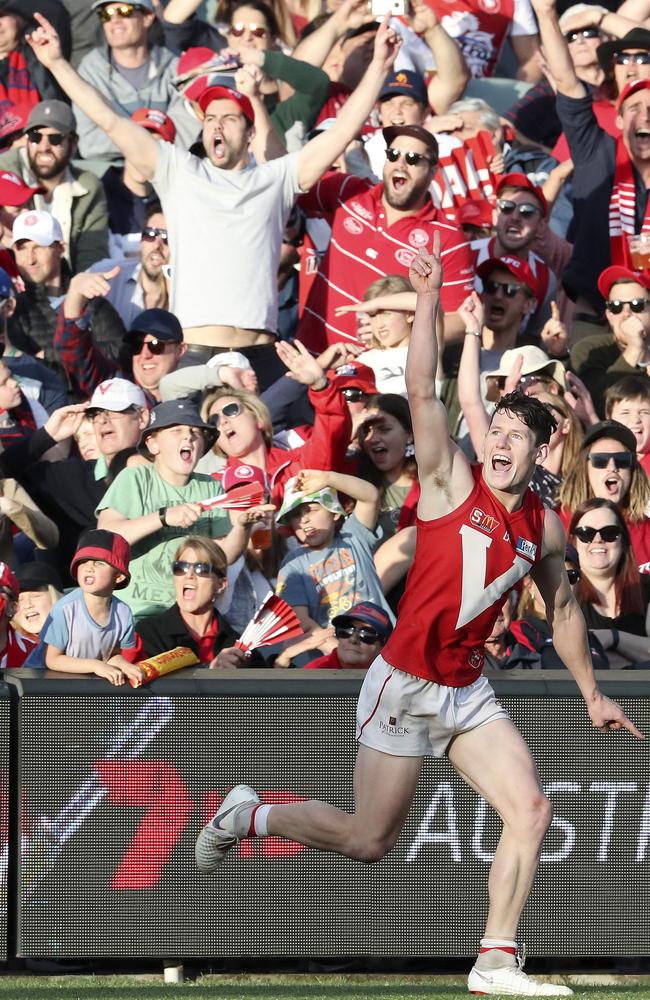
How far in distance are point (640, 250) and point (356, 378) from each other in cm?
244

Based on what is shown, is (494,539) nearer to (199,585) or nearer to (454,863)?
(454,863)

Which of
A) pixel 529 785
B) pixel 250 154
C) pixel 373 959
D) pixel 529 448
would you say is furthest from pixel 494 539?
pixel 250 154

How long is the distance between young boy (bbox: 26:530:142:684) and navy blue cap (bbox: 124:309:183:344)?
2354 mm

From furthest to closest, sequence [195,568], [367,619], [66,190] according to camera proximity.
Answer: [66,190], [195,568], [367,619]

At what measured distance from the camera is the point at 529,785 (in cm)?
600

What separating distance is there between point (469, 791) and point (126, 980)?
1.57m

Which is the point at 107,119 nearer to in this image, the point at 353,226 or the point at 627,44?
the point at 353,226

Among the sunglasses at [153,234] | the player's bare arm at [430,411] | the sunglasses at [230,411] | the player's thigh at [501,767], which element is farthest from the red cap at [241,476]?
the player's thigh at [501,767]

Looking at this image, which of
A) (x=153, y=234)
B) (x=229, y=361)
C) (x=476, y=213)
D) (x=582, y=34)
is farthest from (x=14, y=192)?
(x=582, y=34)

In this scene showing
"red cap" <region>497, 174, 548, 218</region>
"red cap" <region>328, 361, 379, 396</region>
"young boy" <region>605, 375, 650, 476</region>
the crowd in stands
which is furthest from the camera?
"red cap" <region>497, 174, 548, 218</region>

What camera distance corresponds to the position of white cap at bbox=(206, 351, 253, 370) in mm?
9883

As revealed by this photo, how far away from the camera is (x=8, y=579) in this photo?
27.0ft

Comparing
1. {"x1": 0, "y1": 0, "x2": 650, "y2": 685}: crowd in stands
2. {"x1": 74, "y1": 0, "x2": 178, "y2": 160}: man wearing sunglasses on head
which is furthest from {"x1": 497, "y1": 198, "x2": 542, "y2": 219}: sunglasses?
{"x1": 74, "y1": 0, "x2": 178, "y2": 160}: man wearing sunglasses on head

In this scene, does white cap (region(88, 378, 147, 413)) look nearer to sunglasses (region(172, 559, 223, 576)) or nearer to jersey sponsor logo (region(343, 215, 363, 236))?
sunglasses (region(172, 559, 223, 576))
